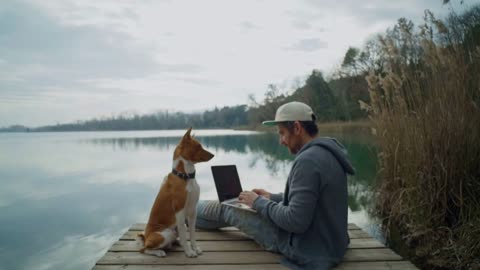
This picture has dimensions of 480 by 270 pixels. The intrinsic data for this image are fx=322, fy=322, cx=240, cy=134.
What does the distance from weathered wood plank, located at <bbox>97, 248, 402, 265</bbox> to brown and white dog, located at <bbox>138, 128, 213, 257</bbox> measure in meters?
0.07

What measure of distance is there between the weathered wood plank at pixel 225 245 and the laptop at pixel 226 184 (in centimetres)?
34

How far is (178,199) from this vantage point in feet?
7.00


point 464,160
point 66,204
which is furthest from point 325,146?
point 66,204

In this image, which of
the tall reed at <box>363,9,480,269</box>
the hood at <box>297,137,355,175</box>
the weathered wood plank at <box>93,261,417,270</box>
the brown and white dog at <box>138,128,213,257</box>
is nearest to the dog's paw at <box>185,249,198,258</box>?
the brown and white dog at <box>138,128,213,257</box>

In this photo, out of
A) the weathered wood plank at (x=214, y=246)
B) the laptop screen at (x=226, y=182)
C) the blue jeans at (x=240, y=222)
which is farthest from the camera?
the laptop screen at (x=226, y=182)

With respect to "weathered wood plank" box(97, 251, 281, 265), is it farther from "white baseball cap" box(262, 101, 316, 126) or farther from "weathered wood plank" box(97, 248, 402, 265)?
"white baseball cap" box(262, 101, 316, 126)

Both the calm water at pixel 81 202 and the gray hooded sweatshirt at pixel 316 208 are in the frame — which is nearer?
the gray hooded sweatshirt at pixel 316 208

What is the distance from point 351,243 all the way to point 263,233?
819 millimetres

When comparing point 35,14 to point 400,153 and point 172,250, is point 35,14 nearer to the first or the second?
point 172,250

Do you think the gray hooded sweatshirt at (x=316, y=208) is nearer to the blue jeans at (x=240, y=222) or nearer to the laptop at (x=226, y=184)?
the blue jeans at (x=240, y=222)

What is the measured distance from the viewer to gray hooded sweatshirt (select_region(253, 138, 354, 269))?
1919 mm

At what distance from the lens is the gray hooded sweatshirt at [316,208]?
1.92 metres

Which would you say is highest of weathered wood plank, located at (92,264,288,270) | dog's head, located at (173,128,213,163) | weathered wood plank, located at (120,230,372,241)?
dog's head, located at (173,128,213,163)

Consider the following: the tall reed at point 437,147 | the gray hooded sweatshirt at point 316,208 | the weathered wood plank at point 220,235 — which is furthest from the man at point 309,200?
the tall reed at point 437,147
